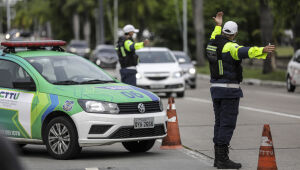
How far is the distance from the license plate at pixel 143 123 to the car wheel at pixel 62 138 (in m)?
0.80

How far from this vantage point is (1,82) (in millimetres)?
10859

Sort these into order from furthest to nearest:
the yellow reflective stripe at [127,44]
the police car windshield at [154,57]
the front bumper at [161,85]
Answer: the police car windshield at [154,57], the front bumper at [161,85], the yellow reflective stripe at [127,44]

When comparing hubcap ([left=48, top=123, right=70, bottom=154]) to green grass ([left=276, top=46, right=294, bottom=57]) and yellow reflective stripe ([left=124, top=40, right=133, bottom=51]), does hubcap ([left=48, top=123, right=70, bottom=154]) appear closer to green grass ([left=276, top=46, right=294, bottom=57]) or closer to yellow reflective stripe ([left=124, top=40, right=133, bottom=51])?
yellow reflective stripe ([left=124, top=40, right=133, bottom=51])

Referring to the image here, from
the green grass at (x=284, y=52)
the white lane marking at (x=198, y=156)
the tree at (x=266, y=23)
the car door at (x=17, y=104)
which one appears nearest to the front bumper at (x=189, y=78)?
the tree at (x=266, y=23)

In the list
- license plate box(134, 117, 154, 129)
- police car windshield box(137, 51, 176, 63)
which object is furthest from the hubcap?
police car windshield box(137, 51, 176, 63)

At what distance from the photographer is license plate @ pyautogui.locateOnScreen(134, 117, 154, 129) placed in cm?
998

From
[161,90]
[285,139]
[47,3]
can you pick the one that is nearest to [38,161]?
[285,139]

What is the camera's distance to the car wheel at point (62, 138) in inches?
388

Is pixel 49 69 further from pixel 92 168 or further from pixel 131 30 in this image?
pixel 131 30

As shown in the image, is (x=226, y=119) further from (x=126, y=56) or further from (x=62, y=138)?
(x=126, y=56)

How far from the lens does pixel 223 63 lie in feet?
30.2

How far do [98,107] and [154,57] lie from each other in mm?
15241

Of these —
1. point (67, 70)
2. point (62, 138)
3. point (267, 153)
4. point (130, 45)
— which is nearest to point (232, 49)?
point (267, 153)

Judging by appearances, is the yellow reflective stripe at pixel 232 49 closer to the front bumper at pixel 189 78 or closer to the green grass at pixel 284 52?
the front bumper at pixel 189 78
